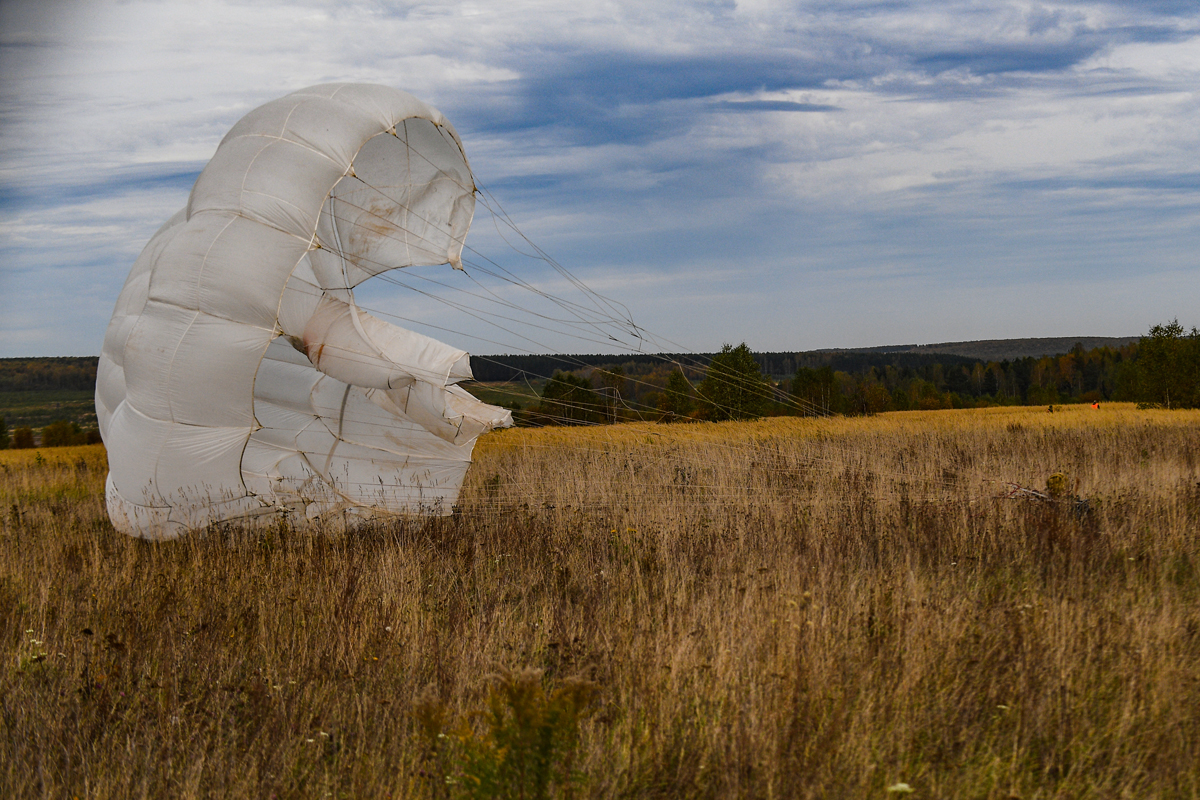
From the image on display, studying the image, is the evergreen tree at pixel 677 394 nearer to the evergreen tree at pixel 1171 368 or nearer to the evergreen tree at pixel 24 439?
the evergreen tree at pixel 1171 368

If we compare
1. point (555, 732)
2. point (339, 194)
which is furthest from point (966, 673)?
point (339, 194)

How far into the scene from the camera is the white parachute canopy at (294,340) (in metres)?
6.27

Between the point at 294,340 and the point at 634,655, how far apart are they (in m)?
4.82

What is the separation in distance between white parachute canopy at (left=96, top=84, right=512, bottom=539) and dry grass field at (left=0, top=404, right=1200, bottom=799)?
0.87m

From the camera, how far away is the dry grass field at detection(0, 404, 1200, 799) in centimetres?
306

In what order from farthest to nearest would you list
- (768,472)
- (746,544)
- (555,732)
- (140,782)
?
1. (768,472)
2. (746,544)
3. (140,782)
4. (555,732)

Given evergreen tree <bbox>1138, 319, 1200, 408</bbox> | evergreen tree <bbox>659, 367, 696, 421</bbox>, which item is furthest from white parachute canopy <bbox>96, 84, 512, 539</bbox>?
evergreen tree <bbox>1138, 319, 1200, 408</bbox>

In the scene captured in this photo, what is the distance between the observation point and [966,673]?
379cm

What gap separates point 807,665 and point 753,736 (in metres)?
0.72

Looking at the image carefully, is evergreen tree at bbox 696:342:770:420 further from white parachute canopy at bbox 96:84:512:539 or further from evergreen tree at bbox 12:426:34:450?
evergreen tree at bbox 12:426:34:450

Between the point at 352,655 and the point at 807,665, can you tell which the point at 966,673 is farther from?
the point at 352,655

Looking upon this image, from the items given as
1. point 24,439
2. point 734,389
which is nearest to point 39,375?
point 24,439

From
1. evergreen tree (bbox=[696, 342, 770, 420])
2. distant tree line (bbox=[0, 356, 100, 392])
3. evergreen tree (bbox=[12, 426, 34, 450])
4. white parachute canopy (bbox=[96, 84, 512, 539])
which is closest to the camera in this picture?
white parachute canopy (bbox=[96, 84, 512, 539])

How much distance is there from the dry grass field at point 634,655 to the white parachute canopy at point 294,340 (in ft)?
2.86
